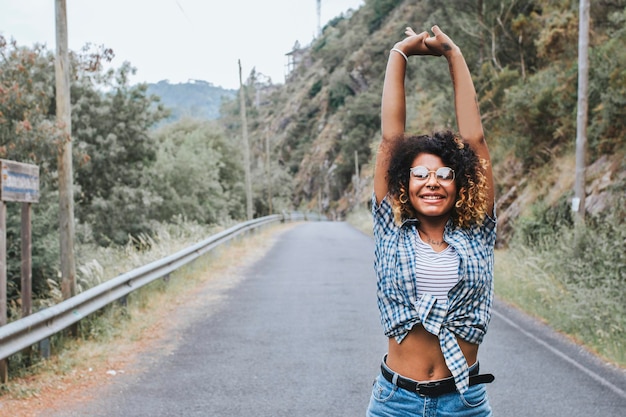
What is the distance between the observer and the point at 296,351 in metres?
7.25

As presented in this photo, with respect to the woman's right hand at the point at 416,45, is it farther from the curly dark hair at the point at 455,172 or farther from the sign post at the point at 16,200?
the sign post at the point at 16,200

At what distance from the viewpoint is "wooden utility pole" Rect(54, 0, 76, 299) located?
8734 mm

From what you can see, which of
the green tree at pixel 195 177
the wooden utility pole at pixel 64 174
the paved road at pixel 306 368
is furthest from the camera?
the green tree at pixel 195 177

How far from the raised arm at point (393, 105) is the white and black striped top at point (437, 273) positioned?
1.25 ft

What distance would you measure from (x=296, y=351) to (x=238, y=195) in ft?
132

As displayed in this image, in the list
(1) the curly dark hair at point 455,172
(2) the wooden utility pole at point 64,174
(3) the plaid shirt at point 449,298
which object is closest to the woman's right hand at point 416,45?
(1) the curly dark hair at point 455,172

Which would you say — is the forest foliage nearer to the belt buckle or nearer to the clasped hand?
the clasped hand

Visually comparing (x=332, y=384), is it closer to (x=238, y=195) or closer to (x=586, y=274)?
(x=586, y=274)

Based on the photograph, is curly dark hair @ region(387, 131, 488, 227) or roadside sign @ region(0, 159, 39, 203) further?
roadside sign @ region(0, 159, 39, 203)

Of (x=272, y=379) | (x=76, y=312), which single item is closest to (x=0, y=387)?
(x=76, y=312)

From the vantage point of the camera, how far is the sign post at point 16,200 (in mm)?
6070

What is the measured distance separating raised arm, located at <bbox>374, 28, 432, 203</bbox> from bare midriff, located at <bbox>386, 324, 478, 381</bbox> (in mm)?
595

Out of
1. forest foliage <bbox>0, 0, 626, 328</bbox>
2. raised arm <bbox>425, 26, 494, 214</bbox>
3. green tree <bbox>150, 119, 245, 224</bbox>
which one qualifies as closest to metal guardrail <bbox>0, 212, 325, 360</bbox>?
forest foliage <bbox>0, 0, 626, 328</bbox>

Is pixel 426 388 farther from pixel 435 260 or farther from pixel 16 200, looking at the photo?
pixel 16 200
